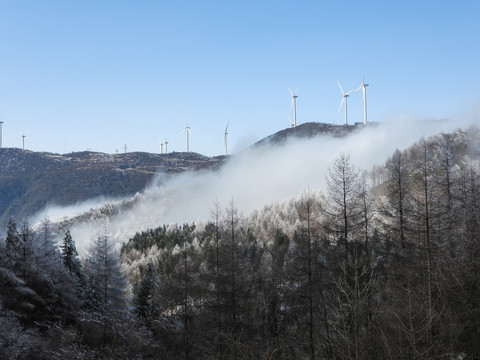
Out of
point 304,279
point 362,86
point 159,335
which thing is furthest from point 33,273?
point 362,86

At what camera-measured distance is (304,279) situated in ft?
84.0

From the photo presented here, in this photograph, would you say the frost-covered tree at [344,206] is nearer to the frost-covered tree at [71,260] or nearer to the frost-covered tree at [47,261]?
the frost-covered tree at [47,261]

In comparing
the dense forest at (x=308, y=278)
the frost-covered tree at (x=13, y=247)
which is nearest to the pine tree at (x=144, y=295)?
the dense forest at (x=308, y=278)

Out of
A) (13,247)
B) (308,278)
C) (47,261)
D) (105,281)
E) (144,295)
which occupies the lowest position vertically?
(144,295)

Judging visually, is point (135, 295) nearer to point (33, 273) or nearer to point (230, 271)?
point (33, 273)

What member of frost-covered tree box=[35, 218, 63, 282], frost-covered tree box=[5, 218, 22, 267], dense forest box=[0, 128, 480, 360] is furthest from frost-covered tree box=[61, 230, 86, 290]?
dense forest box=[0, 128, 480, 360]

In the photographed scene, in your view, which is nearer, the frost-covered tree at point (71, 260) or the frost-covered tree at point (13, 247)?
the frost-covered tree at point (13, 247)

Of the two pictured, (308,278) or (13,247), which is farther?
(13,247)

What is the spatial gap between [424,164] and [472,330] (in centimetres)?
1362

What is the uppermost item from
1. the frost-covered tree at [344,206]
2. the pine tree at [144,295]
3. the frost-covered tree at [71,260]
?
the frost-covered tree at [344,206]

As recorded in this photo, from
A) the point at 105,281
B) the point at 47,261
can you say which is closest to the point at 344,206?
the point at 105,281

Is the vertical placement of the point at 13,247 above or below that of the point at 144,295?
above

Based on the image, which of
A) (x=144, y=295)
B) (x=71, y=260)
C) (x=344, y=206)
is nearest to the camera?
(x=344, y=206)

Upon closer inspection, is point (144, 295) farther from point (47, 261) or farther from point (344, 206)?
point (344, 206)
